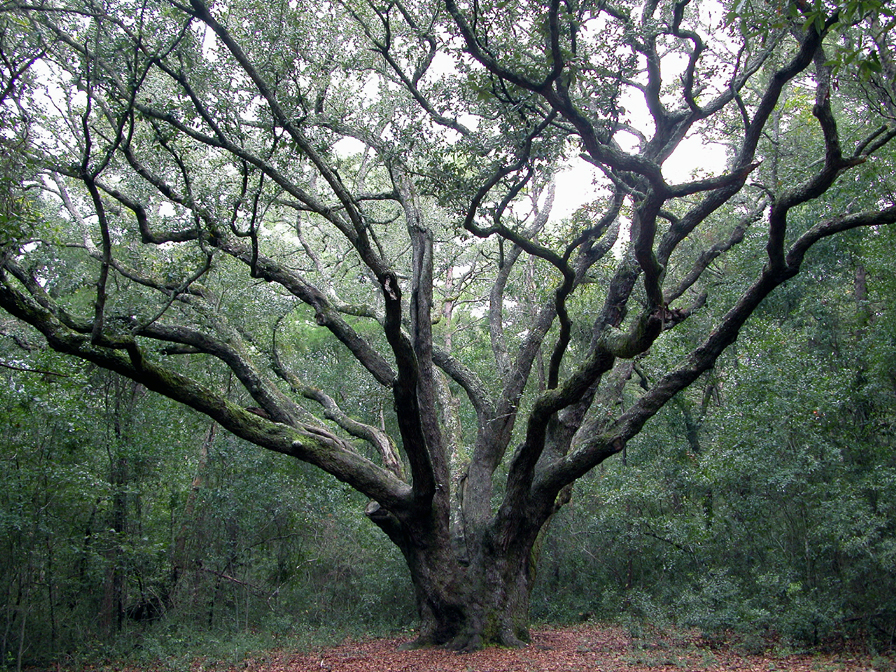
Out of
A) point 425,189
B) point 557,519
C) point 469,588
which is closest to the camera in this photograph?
point 425,189

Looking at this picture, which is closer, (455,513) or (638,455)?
(455,513)

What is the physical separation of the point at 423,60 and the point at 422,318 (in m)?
3.18

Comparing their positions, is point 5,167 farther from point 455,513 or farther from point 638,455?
point 638,455

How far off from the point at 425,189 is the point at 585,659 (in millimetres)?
5790

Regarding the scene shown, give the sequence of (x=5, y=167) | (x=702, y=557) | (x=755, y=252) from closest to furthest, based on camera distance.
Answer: (x=5, y=167), (x=702, y=557), (x=755, y=252)

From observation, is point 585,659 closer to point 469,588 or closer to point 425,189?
point 469,588

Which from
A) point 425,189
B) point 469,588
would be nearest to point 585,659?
point 469,588

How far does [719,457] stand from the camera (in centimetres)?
896

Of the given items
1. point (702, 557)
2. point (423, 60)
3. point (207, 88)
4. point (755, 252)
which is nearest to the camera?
point (207, 88)

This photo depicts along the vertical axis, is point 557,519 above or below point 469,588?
above

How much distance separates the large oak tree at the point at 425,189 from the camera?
5.49m

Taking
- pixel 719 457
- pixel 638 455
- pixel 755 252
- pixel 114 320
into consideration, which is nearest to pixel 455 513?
pixel 719 457

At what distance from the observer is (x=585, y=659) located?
23.1 feet

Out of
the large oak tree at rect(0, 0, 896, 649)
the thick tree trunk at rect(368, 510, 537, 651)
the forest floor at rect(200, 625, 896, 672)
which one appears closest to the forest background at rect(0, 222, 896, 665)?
the forest floor at rect(200, 625, 896, 672)
